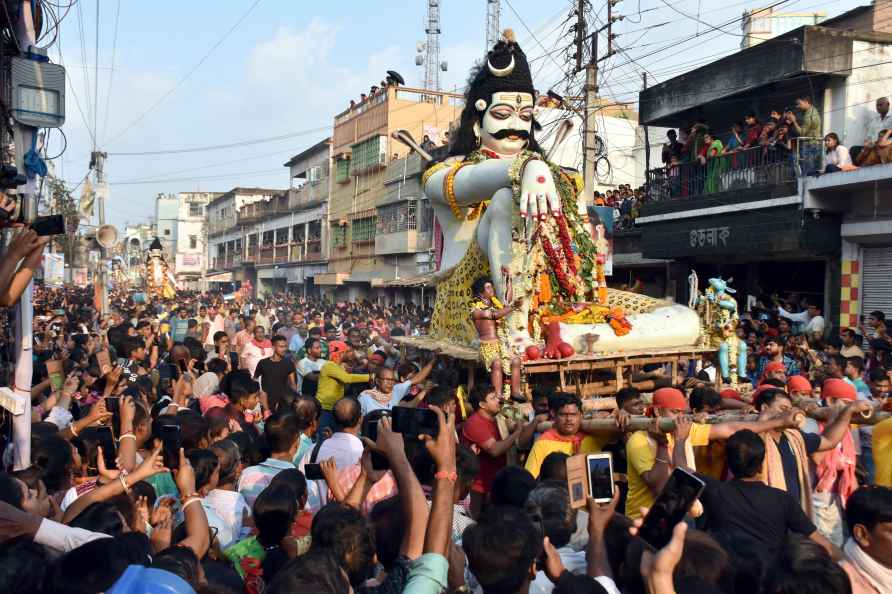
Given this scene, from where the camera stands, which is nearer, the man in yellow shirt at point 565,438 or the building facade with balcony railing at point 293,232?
the man in yellow shirt at point 565,438

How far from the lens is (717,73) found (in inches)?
612

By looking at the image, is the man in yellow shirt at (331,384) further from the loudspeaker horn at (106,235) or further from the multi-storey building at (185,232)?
the multi-storey building at (185,232)

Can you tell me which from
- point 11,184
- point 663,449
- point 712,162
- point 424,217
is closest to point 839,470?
point 663,449

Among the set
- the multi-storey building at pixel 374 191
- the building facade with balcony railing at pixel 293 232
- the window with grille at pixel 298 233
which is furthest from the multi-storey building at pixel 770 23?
the window with grille at pixel 298 233

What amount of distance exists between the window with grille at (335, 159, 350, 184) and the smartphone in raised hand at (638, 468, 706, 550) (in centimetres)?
3437

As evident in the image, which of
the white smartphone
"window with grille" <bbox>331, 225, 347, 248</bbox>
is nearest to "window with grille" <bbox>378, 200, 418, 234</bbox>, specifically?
"window with grille" <bbox>331, 225, 347, 248</bbox>

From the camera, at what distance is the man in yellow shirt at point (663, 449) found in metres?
4.18

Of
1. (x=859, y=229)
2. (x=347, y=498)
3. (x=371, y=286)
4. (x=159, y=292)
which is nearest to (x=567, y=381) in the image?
(x=347, y=498)

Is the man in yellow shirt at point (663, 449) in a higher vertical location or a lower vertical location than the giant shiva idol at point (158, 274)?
lower

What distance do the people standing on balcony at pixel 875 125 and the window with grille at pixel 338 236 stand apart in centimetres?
2636

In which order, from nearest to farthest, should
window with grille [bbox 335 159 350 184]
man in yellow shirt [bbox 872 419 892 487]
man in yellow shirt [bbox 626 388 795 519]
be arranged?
1. man in yellow shirt [bbox 626 388 795 519]
2. man in yellow shirt [bbox 872 419 892 487]
3. window with grille [bbox 335 159 350 184]

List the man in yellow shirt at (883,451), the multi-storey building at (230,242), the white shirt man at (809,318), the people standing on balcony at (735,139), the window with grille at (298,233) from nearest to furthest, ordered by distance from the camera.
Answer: the man in yellow shirt at (883,451)
the white shirt man at (809,318)
the people standing on balcony at (735,139)
the window with grille at (298,233)
the multi-storey building at (230,242)

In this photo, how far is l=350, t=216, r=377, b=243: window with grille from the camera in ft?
111

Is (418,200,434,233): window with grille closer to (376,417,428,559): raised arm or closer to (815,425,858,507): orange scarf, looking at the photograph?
(815,425,858,507): orange scarf
